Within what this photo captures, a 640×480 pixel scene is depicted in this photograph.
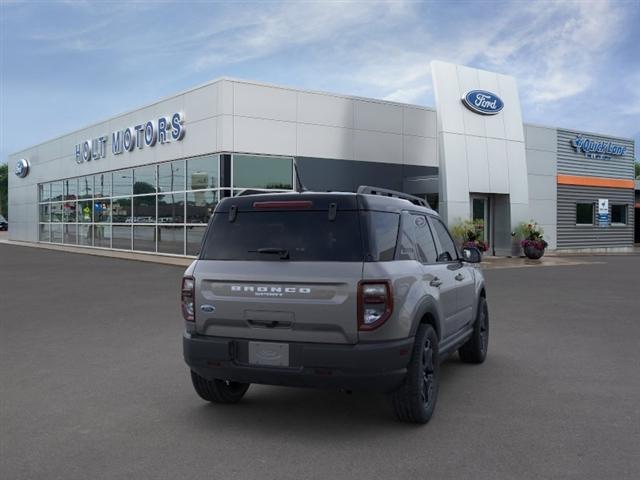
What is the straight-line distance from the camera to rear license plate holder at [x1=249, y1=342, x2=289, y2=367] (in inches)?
178

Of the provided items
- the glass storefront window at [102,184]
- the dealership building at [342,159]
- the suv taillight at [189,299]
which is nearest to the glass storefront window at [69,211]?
the dealership building at [342,159]

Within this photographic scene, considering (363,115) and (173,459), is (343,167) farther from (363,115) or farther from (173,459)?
(173,459)

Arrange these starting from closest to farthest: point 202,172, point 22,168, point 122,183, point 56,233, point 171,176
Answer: point 202,172
point 171,176
point 122,183
point 56,233
point 22,168

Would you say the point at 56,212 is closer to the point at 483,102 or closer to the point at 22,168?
the point at 22,168

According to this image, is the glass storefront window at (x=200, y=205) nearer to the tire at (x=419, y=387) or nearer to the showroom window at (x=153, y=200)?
the showroom window at (x=153, y=200)

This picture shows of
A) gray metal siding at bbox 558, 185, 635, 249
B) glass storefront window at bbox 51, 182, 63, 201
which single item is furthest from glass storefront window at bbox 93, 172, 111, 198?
gray metal siding at bbox 558, 185, 635, 249

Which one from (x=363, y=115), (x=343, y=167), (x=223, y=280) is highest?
(x=363, y=115)

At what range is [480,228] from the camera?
81.0ft

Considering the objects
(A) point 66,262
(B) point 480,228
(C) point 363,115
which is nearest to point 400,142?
(C) point 363,115

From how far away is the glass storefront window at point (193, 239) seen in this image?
883 inches

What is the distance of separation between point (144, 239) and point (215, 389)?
2236 cm

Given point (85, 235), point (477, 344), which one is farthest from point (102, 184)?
point (477, 344)

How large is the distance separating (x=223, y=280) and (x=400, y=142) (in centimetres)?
2051

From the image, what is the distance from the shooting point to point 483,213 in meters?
25.4
